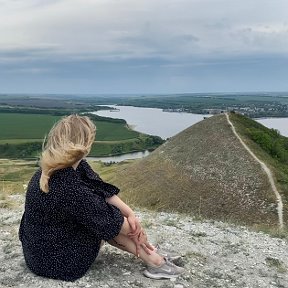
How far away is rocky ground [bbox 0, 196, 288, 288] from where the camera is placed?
6.91 metres

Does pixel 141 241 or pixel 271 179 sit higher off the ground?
pixel 141 241

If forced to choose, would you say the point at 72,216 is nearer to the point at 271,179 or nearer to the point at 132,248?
the point at 132,248

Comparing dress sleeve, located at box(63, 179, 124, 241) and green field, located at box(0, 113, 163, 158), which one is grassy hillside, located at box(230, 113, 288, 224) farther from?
green field, located at box(0, 113, 163, 158)

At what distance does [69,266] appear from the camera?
21.9 ft

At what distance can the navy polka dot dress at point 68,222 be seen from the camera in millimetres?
6266

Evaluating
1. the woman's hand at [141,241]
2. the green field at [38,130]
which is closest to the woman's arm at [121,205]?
the woman's hand at [141,241]

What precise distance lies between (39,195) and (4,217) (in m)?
5.32

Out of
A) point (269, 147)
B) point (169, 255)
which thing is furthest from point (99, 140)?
point (169, 255)

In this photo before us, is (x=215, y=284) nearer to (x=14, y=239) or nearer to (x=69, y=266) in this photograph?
(x=69, y=266)

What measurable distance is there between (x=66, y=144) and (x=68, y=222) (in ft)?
3.94

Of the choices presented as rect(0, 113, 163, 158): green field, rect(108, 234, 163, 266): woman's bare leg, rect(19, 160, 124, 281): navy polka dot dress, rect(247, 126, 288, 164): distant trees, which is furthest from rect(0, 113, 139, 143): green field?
rect(19, 160, 124, 281): navy polka dot dress

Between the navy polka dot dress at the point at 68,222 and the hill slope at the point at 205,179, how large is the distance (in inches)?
741

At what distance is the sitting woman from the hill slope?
736 inches

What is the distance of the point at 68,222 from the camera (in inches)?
256
